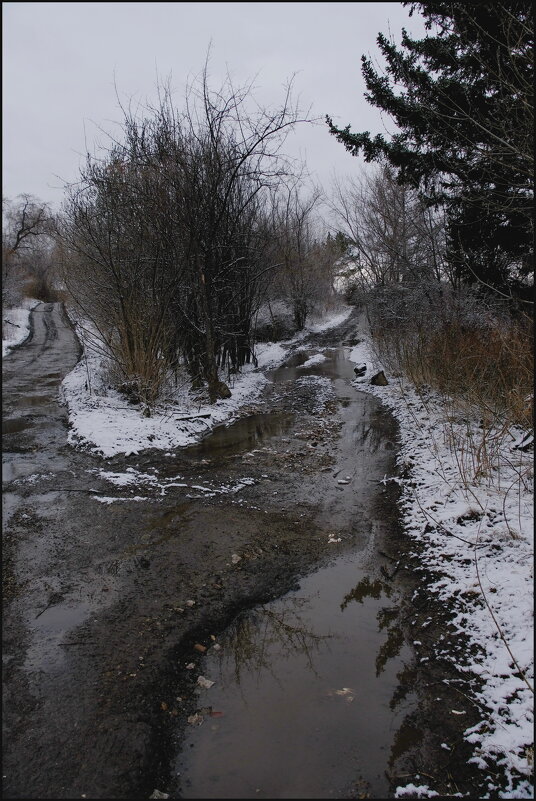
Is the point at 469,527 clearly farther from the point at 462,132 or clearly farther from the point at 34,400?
the point at 34,400

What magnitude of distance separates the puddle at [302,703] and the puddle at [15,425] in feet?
29.1

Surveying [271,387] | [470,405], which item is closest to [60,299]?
[271,387]

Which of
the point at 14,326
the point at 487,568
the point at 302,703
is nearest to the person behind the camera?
the point at 302,703

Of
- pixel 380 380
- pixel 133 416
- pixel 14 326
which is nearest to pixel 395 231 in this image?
pixel 380 380

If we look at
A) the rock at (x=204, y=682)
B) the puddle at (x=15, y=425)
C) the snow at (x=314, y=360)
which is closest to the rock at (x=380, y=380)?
the snow at (x=314, y=360)

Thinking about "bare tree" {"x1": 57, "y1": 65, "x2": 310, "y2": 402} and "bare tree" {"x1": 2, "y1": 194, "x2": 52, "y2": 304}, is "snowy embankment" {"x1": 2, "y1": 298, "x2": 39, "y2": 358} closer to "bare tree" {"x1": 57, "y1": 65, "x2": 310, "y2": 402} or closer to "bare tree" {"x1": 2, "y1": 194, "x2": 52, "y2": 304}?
"bare tree" {"x1": 2, "y1": 194, "x2": 52, "y2": 304}

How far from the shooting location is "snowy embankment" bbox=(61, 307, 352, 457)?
9.32 metres

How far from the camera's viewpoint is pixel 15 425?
1139 cm

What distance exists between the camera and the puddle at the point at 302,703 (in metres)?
2.71

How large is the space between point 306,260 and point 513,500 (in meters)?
27.9

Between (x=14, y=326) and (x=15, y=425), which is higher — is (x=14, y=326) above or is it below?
above

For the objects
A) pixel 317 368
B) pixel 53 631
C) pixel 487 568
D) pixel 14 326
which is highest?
pixel 14 326

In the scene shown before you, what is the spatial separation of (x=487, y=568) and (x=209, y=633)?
2717mm

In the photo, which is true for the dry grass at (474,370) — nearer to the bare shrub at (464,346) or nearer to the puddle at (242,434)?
the bare shrub at (464,346)
